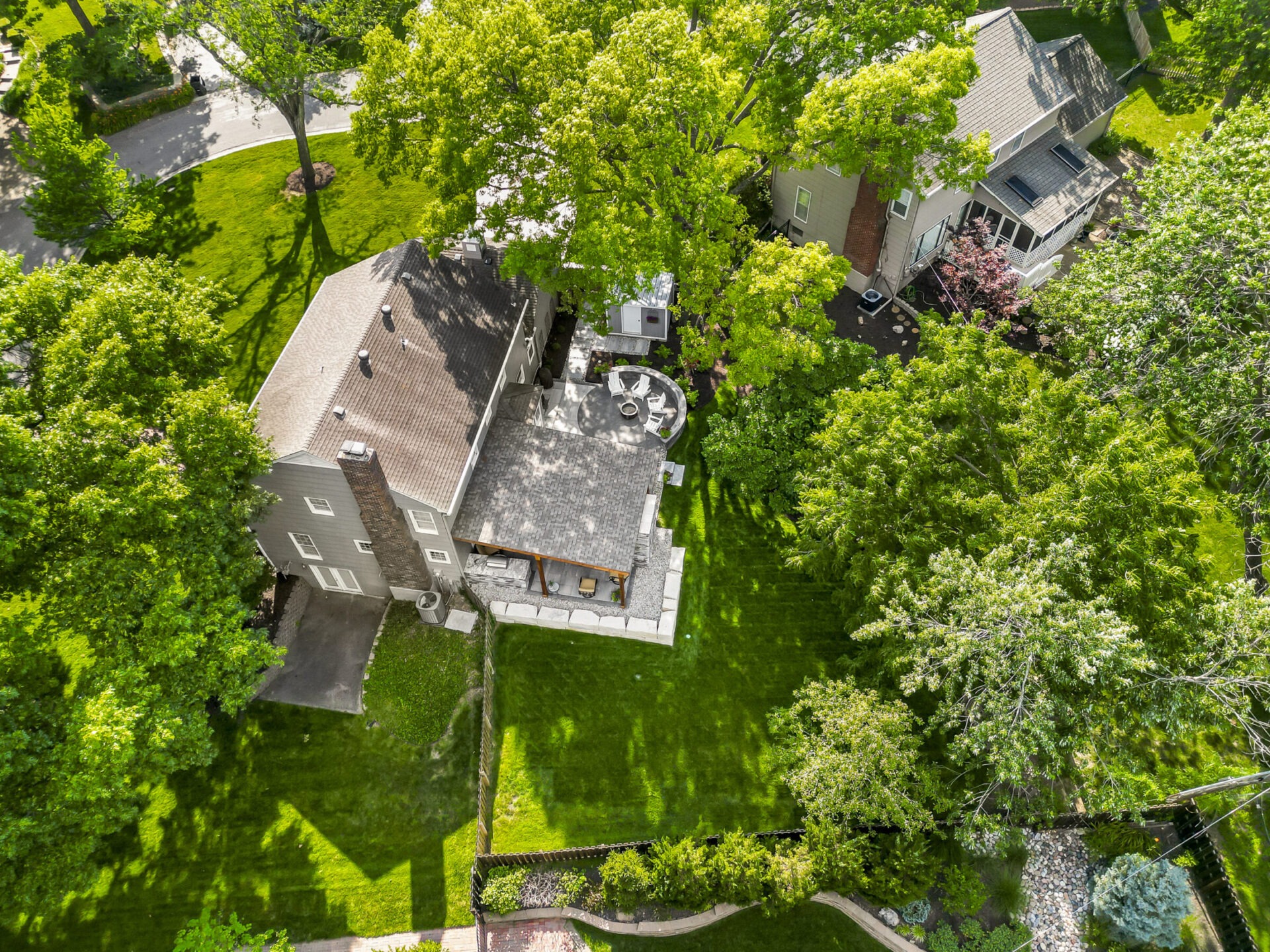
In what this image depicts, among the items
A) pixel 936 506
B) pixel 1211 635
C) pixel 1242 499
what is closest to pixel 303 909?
pixel 936 506

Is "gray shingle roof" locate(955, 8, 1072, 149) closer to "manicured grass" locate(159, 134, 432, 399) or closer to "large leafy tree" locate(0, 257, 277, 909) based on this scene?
"manicured grass" locate(159, 134, 432, 399)

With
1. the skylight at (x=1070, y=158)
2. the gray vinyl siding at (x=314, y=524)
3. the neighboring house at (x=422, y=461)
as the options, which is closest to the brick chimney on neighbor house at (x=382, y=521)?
the neighboring house at (x=422, y=461)

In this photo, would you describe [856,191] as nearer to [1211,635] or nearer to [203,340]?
[1211,635]

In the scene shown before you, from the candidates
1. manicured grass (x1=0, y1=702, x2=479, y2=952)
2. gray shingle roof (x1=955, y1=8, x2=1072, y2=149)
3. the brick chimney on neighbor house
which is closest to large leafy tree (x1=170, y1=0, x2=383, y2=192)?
the brick chimney on neighbor house

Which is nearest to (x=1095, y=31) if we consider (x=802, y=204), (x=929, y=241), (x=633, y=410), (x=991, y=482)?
(x=929, y=241)

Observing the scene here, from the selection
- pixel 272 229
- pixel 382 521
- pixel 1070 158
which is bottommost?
pixel 382 521

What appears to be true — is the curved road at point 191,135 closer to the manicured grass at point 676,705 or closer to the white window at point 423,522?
the white window at point 423,522

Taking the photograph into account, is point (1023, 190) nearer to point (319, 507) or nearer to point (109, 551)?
point (319, 507)
